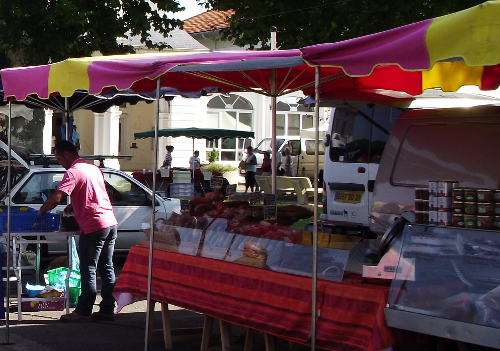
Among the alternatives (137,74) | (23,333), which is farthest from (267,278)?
(23,333)

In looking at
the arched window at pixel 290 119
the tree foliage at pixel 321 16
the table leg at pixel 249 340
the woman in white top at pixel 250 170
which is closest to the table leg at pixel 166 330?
the table leg at pixel 249 340

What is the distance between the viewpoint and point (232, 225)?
5.89m

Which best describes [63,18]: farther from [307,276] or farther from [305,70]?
[307,276]

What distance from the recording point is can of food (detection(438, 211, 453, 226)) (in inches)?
174

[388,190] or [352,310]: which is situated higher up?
[388,190]

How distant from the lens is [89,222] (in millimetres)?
6965

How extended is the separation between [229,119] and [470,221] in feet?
97.1

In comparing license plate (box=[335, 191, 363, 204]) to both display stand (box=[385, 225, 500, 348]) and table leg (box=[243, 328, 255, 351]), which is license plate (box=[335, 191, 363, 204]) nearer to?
table leg (box=[243, 328, 255, 351])

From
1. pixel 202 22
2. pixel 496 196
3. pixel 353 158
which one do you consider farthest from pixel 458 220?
pixel 202 22

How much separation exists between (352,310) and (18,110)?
1071 centimetres

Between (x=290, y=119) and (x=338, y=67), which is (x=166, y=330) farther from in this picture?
(x=290, y=119)

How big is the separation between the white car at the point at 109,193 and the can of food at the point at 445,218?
5.72 m

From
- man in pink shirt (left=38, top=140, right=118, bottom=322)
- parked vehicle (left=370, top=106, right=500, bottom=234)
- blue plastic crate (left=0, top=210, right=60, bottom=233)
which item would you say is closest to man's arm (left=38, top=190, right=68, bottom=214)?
man in pink shirt (left=38, top=140, right=118, bottom=322)

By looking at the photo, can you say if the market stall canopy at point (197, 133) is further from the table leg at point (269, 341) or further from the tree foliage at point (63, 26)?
the table leg at point (269, 341)
